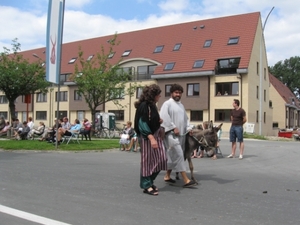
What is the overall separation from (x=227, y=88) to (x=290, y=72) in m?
55.0

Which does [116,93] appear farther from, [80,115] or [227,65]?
[80,115]

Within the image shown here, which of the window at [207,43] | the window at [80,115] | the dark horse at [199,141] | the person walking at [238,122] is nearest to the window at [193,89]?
the window at [207,43]

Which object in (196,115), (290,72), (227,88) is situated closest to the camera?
(227,88)

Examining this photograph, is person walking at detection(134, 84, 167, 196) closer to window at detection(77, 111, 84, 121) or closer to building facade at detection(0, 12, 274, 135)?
building facade at detection(0, 12, 274, 135)

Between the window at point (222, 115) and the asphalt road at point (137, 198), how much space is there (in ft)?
91.0

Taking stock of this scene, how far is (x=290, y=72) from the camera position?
85062 mm

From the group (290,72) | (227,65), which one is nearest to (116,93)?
(227,65)

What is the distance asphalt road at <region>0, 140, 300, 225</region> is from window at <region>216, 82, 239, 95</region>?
27.9 metres

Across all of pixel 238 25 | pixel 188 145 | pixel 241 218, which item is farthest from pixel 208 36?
pixel 241 218

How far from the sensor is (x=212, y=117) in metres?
37.4

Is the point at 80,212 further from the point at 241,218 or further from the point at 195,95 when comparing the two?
the point at 195,95

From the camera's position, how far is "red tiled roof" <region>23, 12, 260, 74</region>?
37.2 meters

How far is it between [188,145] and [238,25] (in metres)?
35.1

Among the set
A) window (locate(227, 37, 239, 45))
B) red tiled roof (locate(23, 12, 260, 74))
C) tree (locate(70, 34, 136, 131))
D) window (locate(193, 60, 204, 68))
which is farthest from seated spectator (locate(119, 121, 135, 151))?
window (locate(227, 37, 239, 45))
